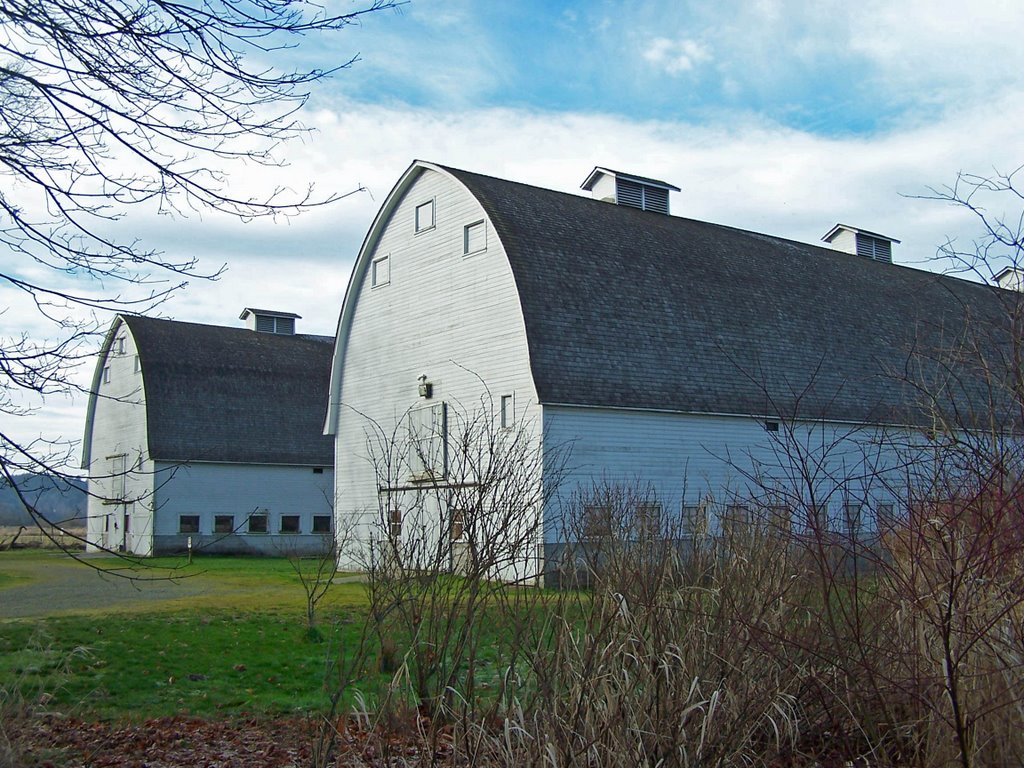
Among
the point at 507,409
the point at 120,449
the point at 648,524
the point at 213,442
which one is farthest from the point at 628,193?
the point at 648,524

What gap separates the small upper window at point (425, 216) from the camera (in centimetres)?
2755

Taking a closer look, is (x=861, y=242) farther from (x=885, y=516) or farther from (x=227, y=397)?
(x=885, y=516)

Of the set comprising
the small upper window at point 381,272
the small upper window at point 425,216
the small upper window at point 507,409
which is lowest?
the small upper window at point 507,409

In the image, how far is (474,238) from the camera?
25.8 meters

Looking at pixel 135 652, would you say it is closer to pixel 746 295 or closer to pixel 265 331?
pixel 746 295

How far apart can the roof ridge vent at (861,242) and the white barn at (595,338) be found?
8788 mm

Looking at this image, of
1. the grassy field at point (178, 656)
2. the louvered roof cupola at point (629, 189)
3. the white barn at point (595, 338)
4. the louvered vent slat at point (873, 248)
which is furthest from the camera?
the louvered vent slat at point (873, 248)

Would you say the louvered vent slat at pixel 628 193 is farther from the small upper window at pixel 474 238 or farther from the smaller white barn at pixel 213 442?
the smaller white barn at pixel 213 442

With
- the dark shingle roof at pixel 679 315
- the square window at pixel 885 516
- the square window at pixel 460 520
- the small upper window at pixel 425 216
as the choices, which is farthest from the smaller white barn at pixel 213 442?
the square window at pixel 885 516

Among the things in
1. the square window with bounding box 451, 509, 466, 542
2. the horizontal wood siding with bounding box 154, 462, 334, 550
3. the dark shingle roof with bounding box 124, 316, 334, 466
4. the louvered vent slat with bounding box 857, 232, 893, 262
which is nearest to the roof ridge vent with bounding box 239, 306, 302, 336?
the dark shingle roof with bounding box 124, 316, 334, 466

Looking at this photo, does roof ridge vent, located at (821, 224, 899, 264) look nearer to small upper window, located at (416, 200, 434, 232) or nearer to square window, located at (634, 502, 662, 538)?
small upper window, located at (416, 200, 434, 232)

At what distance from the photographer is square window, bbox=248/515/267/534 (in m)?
40.4

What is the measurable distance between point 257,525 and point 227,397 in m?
5.49

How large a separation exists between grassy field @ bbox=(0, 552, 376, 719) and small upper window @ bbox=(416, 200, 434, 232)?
10.8 metres
